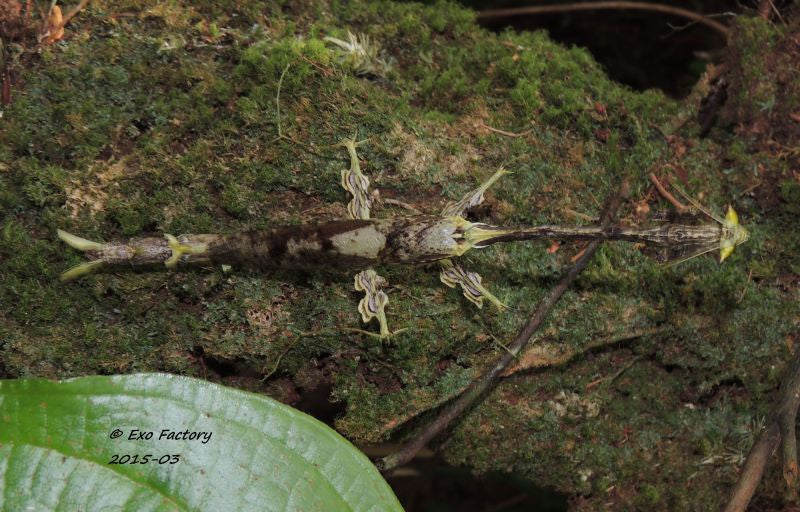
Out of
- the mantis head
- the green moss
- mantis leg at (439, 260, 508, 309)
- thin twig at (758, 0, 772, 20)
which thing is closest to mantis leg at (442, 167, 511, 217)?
the green moss

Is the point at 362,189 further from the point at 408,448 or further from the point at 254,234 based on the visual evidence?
the point at 408,448

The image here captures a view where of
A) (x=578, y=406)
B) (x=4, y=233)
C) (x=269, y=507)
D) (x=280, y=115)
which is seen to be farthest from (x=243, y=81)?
(x=578, y=406)

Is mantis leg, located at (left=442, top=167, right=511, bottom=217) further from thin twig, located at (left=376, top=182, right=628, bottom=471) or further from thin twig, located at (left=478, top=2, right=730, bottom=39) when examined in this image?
thin twig, located at (left=478, top=2, right=730, bottom=39)

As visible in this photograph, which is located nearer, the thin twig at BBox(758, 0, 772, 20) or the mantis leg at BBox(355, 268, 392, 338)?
the mantis leg at BBox(355, 268, 392, 338)

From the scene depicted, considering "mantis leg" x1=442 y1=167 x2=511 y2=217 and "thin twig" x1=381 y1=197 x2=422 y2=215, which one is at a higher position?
"mantis leg" x1=442 y1=167 x2=511 y2=217

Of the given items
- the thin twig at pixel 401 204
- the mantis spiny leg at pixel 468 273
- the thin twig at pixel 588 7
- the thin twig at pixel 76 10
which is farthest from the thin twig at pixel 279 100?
the thin twig at pixel 588 7

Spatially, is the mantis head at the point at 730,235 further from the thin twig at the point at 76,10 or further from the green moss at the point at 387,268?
the thin twig at the point at 76,10

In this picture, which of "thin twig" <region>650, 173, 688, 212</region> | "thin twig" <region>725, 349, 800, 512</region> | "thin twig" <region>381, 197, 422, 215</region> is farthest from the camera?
"thin twig" <region>650, 173, 688, 212</region>
